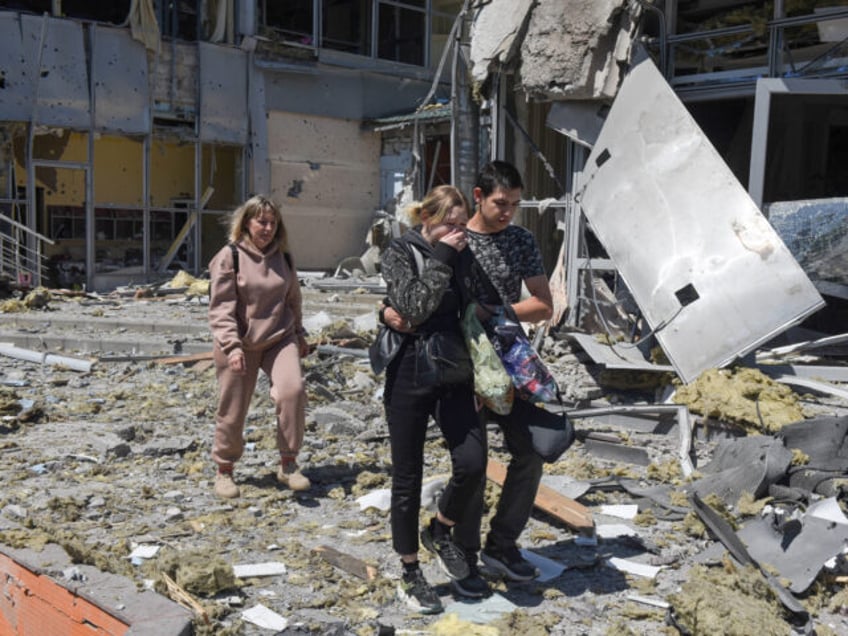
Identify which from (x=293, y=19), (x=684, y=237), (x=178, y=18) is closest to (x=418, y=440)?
(x=684, y=237)

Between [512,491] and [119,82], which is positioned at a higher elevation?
[119,82]

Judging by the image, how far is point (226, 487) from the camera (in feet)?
18.0

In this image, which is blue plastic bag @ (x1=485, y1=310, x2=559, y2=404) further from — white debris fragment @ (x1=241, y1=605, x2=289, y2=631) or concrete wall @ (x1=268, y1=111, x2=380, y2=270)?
concrete wall @ (x1=268, y1=111, x2=380, y2=270)

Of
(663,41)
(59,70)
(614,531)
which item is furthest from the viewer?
(59,70)

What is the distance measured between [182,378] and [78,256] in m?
11.5

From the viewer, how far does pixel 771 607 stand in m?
3.83

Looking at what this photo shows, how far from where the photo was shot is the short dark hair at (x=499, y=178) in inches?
153

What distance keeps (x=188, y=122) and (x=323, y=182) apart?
130 inches

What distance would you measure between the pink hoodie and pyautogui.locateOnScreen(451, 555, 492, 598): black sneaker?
1.98 m

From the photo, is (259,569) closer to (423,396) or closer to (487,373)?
(423,396)

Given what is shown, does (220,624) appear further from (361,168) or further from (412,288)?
(361,168)

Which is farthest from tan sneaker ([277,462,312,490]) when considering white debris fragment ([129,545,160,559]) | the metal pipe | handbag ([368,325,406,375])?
the metal pipe

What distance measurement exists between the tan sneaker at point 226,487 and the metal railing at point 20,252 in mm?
11704

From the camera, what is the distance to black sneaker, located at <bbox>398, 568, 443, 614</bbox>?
12.6ft
